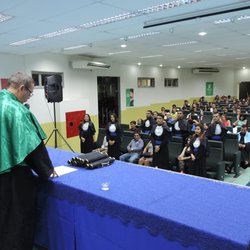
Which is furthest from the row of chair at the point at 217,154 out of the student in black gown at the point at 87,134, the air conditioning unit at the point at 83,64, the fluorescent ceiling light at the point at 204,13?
the air conditioning unit at the point at 83,64

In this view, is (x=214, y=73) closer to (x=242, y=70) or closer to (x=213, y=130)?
(x=242, y=70)

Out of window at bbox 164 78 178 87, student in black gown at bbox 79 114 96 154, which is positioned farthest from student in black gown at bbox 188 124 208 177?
window at bbox 164 78 178 87

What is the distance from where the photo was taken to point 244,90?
2188cm

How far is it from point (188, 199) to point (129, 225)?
0.41 metres

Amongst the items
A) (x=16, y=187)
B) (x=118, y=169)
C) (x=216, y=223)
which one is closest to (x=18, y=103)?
(x=16, y=187)

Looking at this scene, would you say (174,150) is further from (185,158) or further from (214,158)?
(214,158)

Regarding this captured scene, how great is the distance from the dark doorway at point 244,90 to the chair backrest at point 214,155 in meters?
18.1

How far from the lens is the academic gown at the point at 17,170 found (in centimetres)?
→ 195

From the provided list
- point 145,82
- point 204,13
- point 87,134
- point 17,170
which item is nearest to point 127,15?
point 204,13

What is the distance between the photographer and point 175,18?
451 centimetres

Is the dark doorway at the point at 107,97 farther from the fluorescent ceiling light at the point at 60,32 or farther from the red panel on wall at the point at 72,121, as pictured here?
the fluorescent ceiling light at the point at 60,32

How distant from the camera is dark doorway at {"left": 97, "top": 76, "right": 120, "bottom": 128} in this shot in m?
12.1

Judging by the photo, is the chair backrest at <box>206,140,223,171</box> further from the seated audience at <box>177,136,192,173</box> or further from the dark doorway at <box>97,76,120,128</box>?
the dark doorway at <box>97,76,120,128</box>

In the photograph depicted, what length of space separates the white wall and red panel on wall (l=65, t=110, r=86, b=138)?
0.54 feet
